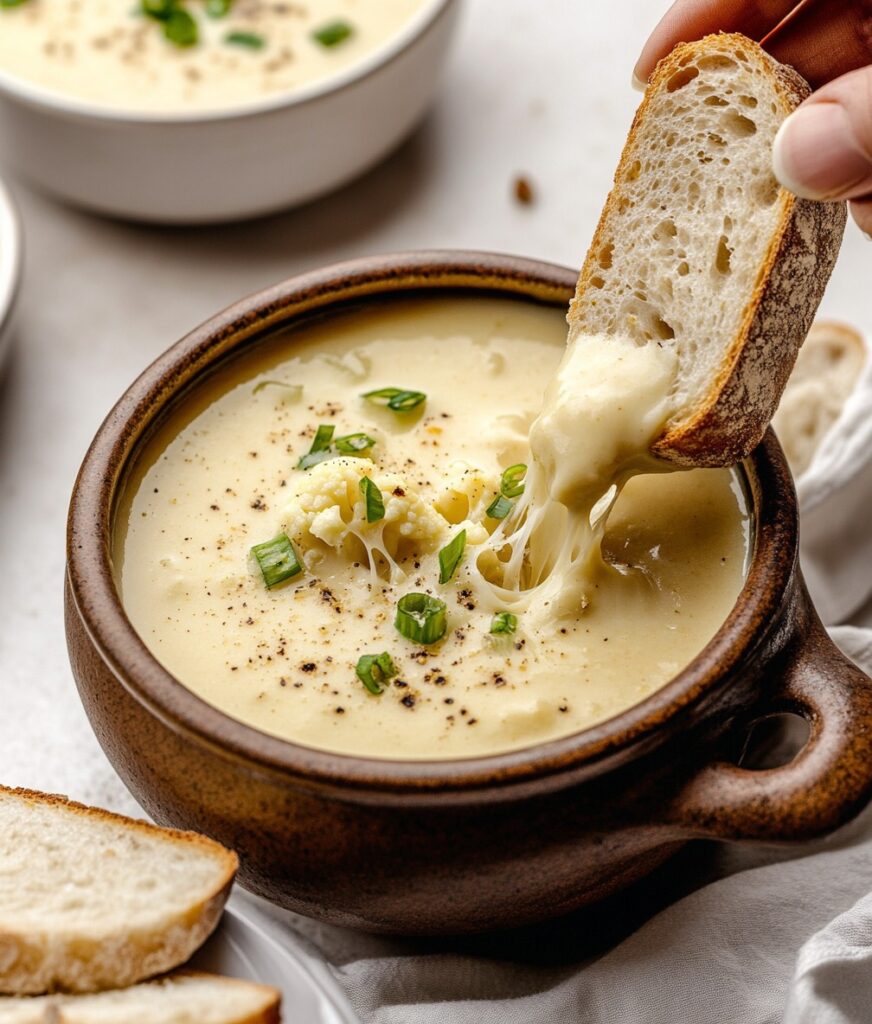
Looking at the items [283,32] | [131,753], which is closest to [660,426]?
[131,753]

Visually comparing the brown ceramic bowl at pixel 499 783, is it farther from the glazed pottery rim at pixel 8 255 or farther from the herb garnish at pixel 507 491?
the glazed pottery rim at pixel 8 255

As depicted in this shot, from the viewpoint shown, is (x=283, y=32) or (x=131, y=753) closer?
(x=131, y=753)

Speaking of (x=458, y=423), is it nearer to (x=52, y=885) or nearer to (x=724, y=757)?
(x=724, y=757)

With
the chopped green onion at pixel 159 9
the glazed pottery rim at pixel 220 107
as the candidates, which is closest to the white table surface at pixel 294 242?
the glazed pottery rim at pixel 220 107

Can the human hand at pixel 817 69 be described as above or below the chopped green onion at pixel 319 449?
above

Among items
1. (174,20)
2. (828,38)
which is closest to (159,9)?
(174,20)

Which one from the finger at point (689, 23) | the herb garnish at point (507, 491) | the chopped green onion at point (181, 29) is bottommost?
the herb garnish at point (507, 491)
